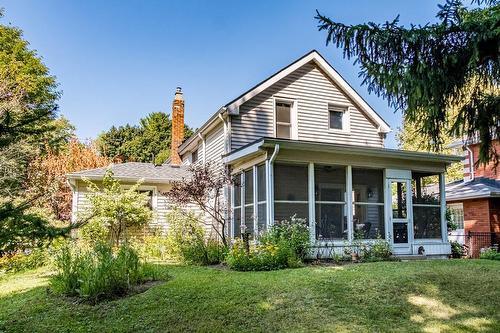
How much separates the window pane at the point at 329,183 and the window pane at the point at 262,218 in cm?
148

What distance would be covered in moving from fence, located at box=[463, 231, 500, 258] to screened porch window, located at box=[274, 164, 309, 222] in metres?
8.23

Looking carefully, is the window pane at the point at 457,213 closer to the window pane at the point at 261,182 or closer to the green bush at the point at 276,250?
the green bush at the point at 276,250

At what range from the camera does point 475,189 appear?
15.9m

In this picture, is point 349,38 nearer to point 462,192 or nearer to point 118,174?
point 118,174

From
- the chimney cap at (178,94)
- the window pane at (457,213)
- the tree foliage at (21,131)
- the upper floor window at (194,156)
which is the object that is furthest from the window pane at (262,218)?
the window pane at (457,213)

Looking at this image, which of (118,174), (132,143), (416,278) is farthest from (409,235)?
(132,143)

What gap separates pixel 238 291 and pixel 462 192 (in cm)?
1317

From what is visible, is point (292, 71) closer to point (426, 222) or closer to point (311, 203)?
point (311, 203)

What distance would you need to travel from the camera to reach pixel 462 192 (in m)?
16.3

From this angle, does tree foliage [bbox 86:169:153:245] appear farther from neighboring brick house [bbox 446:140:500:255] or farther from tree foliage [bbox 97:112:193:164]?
tree foliage [bbox 97:112:193:164]

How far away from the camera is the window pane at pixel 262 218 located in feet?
35.3

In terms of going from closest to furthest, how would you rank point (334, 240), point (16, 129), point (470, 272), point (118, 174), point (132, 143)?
point (16, 129) < point (470, 272) < point (334, 240) < point (118, 174) < point (132, 143)

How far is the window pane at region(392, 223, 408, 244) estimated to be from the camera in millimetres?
11688

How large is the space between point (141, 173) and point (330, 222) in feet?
27.5
